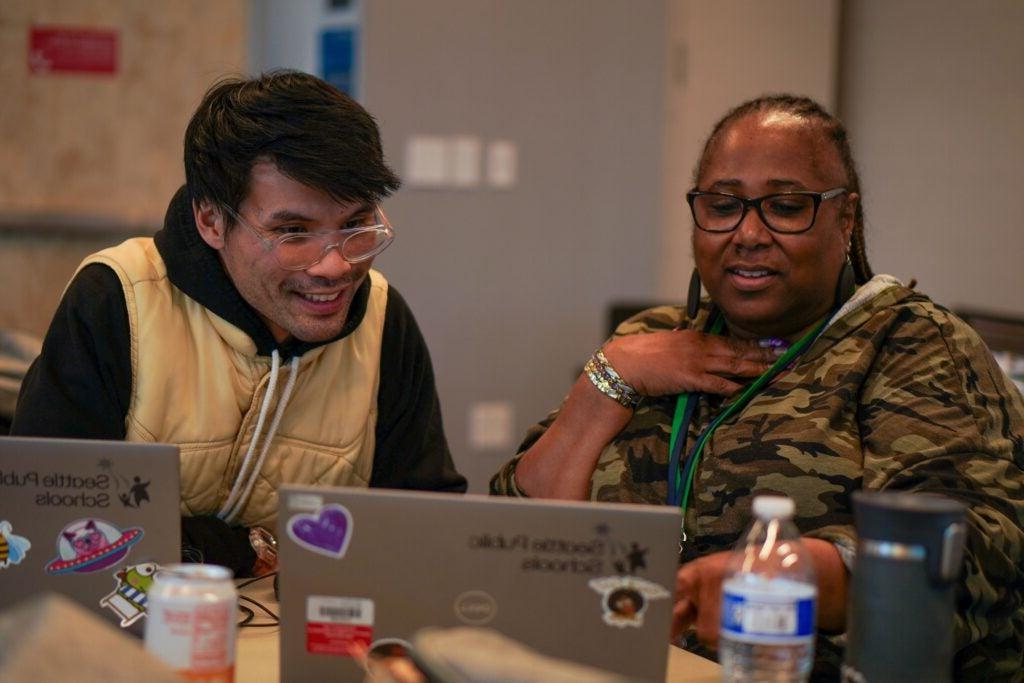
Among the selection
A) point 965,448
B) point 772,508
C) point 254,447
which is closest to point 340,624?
point 772,508

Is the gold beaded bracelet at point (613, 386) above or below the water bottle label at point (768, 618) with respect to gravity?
above

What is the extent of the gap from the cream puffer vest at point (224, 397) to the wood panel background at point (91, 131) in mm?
2669

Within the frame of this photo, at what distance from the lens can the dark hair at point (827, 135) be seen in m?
2.07

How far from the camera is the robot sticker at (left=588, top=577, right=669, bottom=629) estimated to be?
1332 millimetres

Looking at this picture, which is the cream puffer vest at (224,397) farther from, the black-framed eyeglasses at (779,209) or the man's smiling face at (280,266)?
the black-framed eyeglasses at (779,209)

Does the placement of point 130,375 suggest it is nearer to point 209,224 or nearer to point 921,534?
point 209,224

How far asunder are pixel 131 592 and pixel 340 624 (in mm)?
309

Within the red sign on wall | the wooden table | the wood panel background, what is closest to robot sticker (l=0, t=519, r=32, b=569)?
the wooden table

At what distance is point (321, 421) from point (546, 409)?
2.97m

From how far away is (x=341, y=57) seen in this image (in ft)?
16.1

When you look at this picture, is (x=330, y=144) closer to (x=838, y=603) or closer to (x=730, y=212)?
(x=730, y=212)

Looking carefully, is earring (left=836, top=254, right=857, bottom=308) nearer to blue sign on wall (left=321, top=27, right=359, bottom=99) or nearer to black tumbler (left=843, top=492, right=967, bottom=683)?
black tumbler (left=843, top=492, right=967, bottom=683)

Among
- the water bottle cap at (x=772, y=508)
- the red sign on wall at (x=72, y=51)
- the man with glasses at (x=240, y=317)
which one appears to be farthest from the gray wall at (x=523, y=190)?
the water bottle cap at (x=772, y=508)

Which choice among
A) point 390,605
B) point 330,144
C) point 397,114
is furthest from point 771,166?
point 397,114
